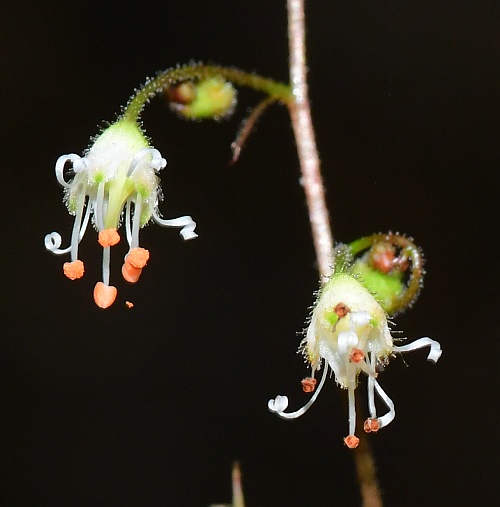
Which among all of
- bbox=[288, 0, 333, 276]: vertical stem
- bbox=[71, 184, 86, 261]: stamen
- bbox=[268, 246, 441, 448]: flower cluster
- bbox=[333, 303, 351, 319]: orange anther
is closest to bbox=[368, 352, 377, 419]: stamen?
bbox=[268, 246, 441, 448]: flower cluster

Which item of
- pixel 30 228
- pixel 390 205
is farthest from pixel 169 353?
pixel 390 205

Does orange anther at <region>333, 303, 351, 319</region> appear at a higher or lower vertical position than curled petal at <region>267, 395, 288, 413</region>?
higher

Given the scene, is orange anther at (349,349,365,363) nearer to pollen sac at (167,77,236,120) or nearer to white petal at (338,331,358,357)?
white petal at (338,331,358,357)

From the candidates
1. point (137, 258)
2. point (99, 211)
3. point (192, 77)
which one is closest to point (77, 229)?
point (99, 211)

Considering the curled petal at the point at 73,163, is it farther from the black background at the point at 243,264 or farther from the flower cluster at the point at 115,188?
the black background at the point at 243,264

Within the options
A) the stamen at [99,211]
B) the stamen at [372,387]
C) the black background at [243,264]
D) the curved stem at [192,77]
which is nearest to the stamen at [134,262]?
the stamen at [99,211]

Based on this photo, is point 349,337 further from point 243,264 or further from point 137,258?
point 243,264

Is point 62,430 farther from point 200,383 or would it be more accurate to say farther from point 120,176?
point 120,176
